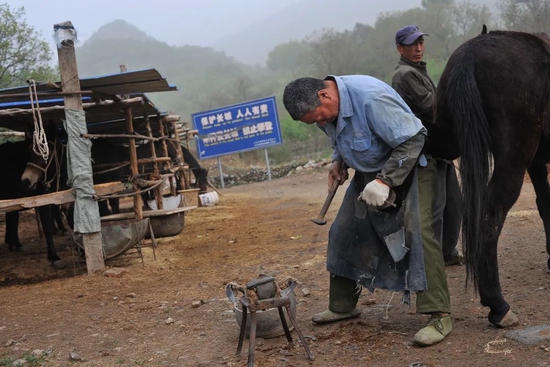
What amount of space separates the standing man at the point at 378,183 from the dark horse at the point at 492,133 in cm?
27

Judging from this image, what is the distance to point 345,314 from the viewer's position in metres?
4.18

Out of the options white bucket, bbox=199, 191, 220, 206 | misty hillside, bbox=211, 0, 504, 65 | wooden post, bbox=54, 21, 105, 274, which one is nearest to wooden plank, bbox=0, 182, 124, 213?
wooden post, bbox=54, 21, 105, 274

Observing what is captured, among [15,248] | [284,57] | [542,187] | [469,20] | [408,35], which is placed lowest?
[15,248]

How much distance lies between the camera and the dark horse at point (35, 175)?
7.83m

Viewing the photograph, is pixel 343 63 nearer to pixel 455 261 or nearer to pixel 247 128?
pixel 247 128

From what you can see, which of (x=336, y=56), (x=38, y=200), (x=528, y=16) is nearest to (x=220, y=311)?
(x=38, y=200)

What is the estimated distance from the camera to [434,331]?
3617 millimetres

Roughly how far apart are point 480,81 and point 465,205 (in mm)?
778

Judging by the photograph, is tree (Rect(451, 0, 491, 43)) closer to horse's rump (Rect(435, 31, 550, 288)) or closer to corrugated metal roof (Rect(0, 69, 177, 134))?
corrugated metal roof (Rect(0, 69, 177, 134))

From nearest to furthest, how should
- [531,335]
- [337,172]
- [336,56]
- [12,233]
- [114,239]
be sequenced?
[531,335] → [337,172] → [114,239] → [12,233] → [336,56]

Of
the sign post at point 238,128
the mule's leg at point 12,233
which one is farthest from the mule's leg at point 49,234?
the sign post at point 238,128

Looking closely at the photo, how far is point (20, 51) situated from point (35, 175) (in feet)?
28.9

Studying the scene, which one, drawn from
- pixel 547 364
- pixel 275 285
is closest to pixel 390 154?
pixel 275 285

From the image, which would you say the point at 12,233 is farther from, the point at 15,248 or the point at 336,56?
the point at 336,56
